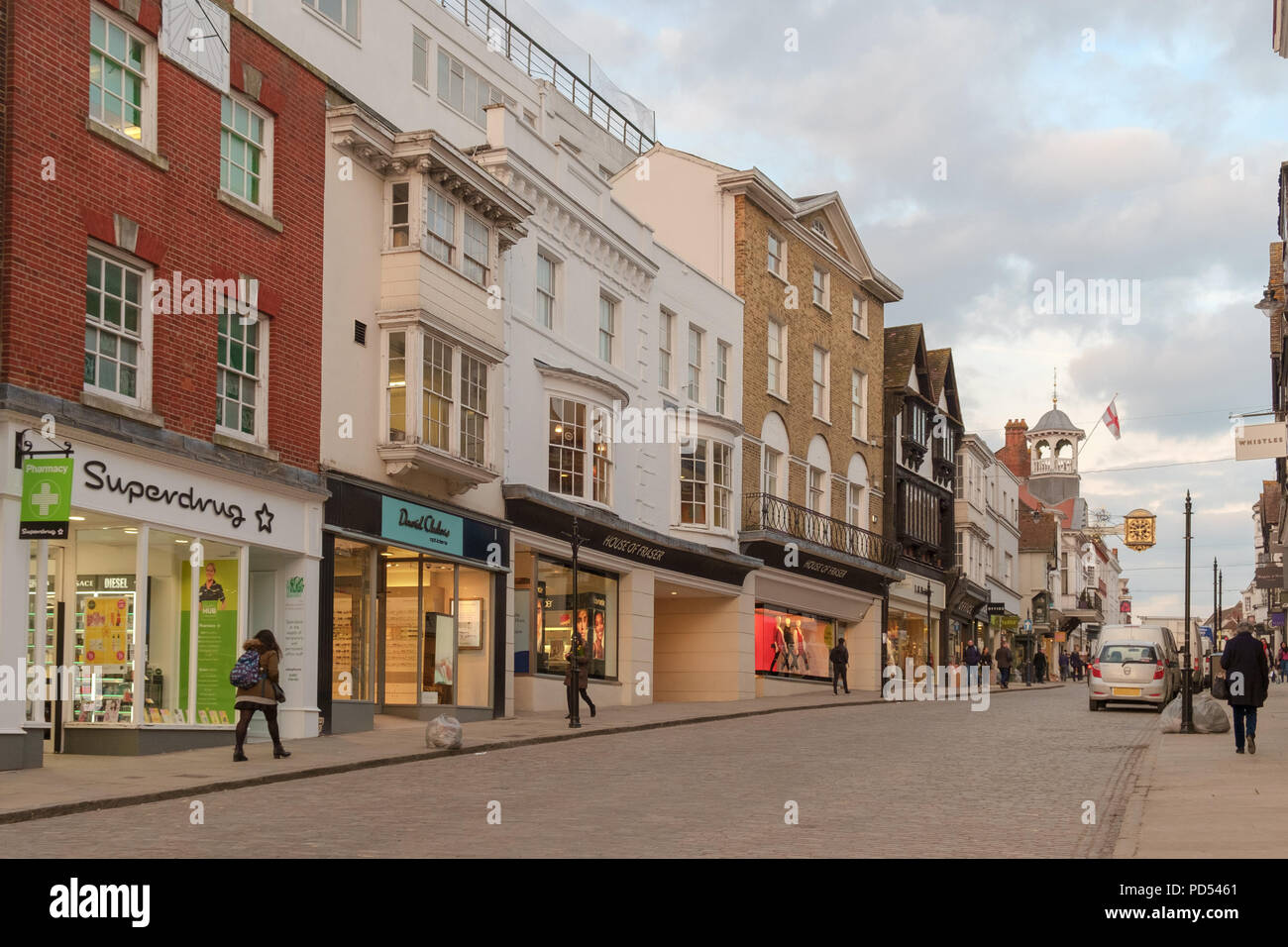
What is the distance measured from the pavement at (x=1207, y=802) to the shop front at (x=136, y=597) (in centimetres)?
1163

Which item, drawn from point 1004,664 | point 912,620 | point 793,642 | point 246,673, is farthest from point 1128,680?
point 912,620

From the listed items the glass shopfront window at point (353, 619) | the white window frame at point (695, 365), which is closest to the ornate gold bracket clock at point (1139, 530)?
the white window frame at point (695, 365)

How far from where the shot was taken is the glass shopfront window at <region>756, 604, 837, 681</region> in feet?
131

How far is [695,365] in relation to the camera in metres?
36.5

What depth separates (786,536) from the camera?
39156 millimetres

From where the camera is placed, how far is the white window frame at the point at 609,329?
32.0 metres

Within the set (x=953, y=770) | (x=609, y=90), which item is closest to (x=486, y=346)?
(x=953, y=770)

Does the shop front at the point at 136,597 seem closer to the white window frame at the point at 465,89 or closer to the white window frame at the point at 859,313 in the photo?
the white window frame at the point at 465,89

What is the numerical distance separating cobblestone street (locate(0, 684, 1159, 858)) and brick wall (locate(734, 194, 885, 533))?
60.1ft

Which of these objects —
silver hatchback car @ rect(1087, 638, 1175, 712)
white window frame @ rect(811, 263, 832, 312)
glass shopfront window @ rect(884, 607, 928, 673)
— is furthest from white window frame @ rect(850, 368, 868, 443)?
silver hatchback car @ rect(1087, 638, 1175, 712)

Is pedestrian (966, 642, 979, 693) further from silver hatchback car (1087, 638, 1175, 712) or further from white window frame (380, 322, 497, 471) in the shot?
white window frame (380, 322, 497, 471)

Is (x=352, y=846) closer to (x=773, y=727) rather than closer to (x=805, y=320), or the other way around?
(x=773, y=727)
